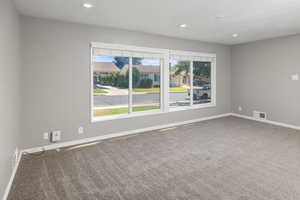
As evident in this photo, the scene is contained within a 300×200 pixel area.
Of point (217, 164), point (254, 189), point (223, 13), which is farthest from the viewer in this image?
point (223, 13)

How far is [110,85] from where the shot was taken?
4.35 m

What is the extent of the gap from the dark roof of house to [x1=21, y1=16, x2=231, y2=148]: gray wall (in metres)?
0.28

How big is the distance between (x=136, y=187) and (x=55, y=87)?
2.47 metres

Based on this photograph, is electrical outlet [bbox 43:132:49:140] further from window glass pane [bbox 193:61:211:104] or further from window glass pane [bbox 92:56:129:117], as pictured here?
window glass pane [bbox 193:61:211:104]

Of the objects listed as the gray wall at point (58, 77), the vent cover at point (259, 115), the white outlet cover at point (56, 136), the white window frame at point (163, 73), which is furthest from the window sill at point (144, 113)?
the vent cover at point (259, 115)

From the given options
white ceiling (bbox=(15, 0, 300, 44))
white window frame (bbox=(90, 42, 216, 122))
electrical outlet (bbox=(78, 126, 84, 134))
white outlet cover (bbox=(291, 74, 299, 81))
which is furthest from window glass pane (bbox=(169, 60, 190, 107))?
white outlet cover (bbox=(291, 74, 299, 81))

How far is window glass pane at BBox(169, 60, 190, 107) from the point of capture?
536 centimetres

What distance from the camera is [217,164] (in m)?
A: 2.95

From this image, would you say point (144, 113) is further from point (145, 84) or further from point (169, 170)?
point (169, 170)

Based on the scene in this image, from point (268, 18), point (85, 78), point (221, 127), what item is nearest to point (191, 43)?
point (268, 18)

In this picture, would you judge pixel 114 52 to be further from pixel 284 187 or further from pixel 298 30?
pixel 298 30

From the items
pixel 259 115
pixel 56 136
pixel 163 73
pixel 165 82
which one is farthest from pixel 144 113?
pixel 259 115

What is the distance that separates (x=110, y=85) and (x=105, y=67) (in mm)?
430

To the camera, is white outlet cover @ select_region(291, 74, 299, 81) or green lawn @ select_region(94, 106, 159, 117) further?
white outlet cover @ select_region(291, 74, 299, 81)
